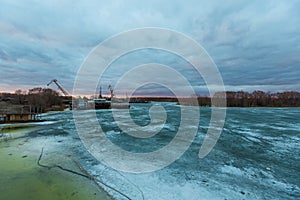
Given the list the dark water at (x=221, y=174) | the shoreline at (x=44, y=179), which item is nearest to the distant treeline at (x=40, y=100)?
the shoreline at (x=44, y=179)

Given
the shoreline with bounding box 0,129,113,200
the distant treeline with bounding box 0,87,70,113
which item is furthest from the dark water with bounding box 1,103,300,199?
the distant treeline with bounding box 0,87,70,113

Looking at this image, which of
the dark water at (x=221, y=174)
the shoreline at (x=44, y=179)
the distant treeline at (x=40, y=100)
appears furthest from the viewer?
the distant treeline at (x=40, y=100)

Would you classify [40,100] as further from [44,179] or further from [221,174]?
[221,174]

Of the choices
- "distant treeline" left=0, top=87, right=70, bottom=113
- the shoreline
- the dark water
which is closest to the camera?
the shoreline

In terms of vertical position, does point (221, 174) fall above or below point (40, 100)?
below

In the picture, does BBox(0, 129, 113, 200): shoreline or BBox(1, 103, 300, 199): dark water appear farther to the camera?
BBox(1, 103, 300, 199): dark water

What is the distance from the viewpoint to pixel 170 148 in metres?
6.34

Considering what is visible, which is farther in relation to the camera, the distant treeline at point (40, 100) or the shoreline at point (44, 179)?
the distant treeline at point (40, 100)

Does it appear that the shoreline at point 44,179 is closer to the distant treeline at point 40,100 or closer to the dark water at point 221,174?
the dark water at point 221,174

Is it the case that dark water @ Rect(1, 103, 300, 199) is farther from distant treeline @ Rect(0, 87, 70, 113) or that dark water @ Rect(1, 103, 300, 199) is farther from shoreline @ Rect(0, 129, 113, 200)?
distant treeline @ Rect(0, 87, 70, 113)

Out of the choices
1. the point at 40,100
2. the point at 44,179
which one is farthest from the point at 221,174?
the point at 40,100

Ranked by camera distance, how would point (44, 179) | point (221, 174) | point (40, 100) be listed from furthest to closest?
point (40, 100) → point (221, 174) → point (44, 179)

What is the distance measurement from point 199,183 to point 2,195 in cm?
355

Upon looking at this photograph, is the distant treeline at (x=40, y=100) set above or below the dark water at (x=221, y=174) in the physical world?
above
